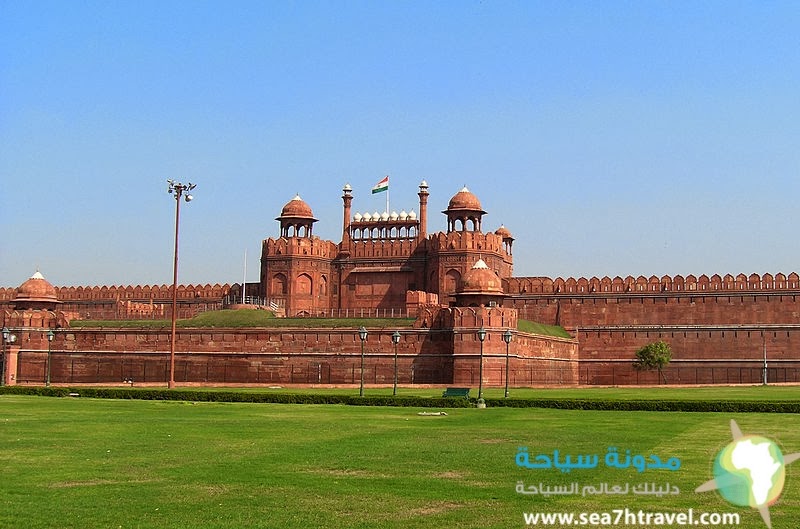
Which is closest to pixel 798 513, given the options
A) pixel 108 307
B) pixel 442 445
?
pixel 442 445

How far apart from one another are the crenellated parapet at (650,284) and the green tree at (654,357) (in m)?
3.55

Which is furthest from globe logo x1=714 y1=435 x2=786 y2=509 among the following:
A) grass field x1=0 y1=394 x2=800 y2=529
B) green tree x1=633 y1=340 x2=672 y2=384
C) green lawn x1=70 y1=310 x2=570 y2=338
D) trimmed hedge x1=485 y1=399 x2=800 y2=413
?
green tree x1=633 y1=340 x2=672 y2=384

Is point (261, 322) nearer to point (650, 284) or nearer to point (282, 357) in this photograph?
point (282, 357)

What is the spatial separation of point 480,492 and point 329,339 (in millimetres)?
38706

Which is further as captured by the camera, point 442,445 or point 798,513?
point 442,445

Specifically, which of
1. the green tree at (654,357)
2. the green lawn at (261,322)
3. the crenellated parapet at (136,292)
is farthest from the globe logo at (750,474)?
the crenellated parapet at (136,292)

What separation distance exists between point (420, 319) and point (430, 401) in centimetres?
2011

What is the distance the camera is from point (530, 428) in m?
20.8

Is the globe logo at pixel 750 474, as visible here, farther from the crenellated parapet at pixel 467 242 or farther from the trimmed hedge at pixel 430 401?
the crenellated parapet at pixel 467 242

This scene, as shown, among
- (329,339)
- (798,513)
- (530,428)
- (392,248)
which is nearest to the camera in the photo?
(798,513)

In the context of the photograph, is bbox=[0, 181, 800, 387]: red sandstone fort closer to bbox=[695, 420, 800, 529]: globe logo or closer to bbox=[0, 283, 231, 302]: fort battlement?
bbox=[0, 283, 231, 302]: fort battlement

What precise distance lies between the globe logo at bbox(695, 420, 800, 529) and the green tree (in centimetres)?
3886

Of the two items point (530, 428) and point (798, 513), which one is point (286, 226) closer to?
point (530, 428)

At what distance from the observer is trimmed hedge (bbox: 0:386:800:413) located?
1093 inches
